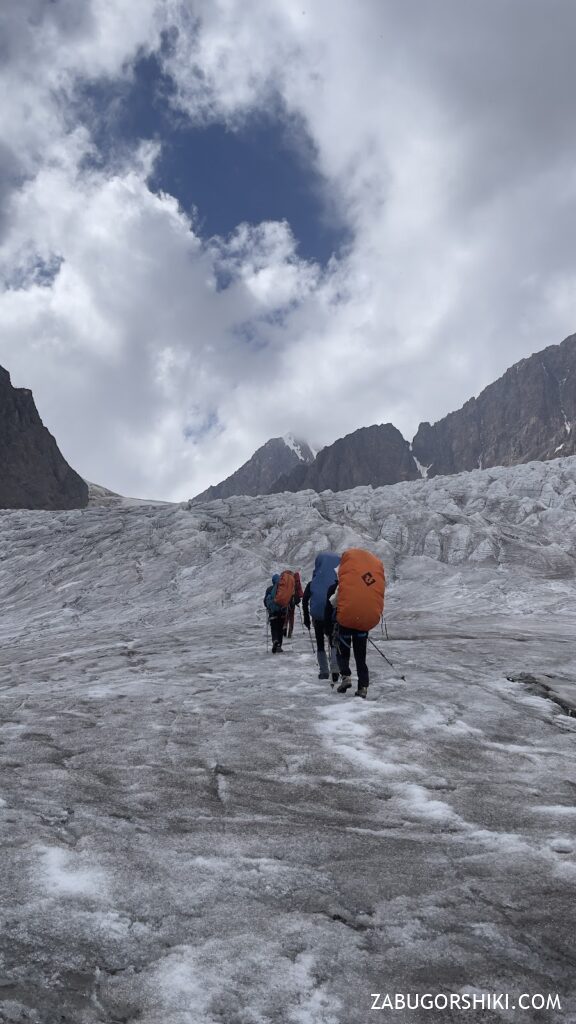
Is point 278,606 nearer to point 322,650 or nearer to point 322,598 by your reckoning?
point 322,598

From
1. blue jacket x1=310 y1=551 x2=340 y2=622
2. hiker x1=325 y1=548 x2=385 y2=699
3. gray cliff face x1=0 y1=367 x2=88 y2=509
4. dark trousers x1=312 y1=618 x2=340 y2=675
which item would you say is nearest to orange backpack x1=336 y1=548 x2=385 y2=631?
hiker x1=325 y1=548 x2=385 y2=699

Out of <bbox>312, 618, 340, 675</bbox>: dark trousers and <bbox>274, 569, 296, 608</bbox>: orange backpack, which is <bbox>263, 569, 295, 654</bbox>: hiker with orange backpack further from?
<bbox>312, 618, 340, 675</bbox>: dark trousers

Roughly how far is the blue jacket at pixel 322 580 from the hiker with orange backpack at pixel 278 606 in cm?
313

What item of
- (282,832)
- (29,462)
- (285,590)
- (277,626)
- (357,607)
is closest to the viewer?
(282,832)

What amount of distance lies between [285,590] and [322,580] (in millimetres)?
3817

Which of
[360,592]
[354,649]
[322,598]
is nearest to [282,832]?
[354,649]

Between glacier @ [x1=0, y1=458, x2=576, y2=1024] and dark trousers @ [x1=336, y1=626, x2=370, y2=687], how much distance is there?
0.49 metres

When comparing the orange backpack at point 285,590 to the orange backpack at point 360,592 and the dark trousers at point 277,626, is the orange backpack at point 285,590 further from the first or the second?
the orange backpack at point 360,592

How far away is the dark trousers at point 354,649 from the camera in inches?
346

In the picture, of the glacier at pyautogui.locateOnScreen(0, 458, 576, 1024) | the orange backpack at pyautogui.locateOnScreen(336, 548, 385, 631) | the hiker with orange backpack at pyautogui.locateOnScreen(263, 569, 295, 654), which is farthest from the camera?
the hiker with orange backpack at pyautogui.locateOnScreen(263, 569, 295, 654)

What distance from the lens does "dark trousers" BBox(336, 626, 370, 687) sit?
8797 mm

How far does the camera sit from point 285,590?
13914 mm

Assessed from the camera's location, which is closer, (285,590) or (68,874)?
(68,874)

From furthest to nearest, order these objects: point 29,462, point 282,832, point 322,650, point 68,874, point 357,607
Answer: point 29,462
point 322,650
point 357,607
point 282,832
point 68,874
